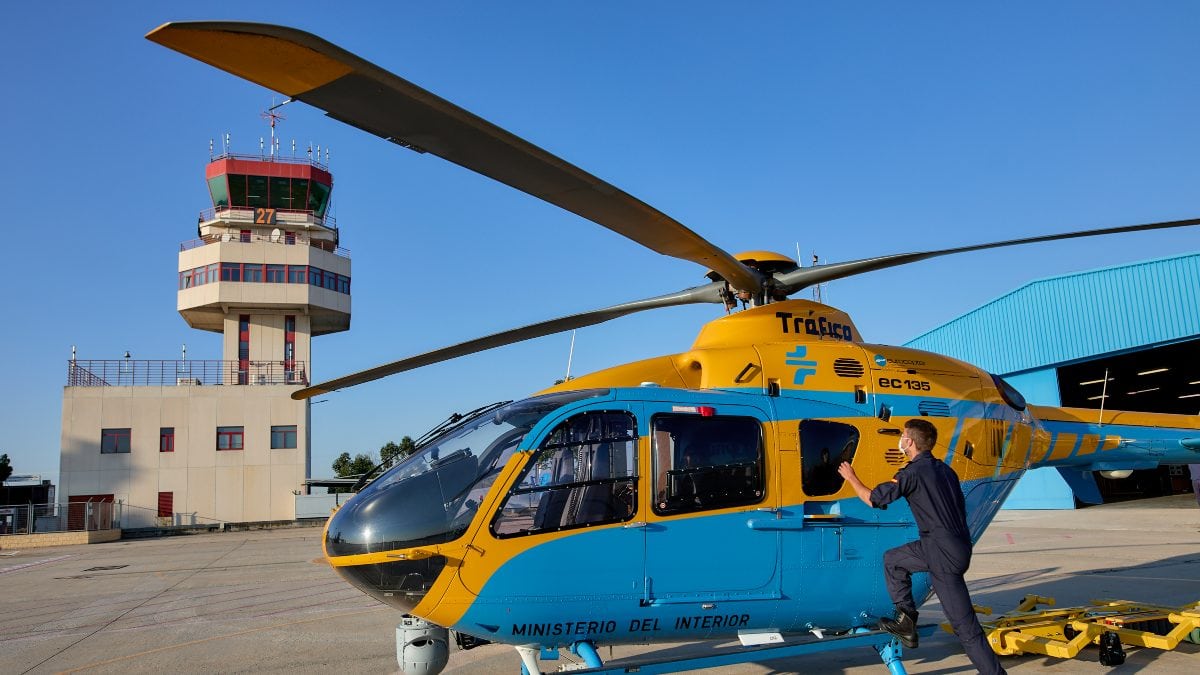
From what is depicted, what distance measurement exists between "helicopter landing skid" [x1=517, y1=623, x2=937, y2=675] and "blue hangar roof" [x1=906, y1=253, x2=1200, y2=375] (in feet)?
70.2

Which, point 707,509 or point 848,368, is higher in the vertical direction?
point 848,368

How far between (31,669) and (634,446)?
7.05m

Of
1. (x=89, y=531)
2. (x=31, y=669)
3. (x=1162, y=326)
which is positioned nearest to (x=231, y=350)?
(x=89, y=531)

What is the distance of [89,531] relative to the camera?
3381 cm

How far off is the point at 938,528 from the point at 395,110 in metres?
4.26

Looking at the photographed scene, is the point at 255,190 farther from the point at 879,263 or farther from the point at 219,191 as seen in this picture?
the point at 879,263

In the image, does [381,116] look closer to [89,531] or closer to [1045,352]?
[1045,352]

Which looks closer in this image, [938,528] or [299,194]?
[938,528]

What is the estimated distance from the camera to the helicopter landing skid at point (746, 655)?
521 centimetres

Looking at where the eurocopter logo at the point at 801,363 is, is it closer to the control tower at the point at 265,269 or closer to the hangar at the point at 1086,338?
the hangar at the point at 1086,338

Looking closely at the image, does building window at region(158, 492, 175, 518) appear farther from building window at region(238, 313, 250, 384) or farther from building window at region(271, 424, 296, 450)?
building window at region(238, 313, 250, 384)

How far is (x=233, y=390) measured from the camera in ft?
139

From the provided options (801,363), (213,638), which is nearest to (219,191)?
(213,638)

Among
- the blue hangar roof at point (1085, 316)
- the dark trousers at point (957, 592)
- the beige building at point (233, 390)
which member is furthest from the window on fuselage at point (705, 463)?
the beige building at point (233, 390)
